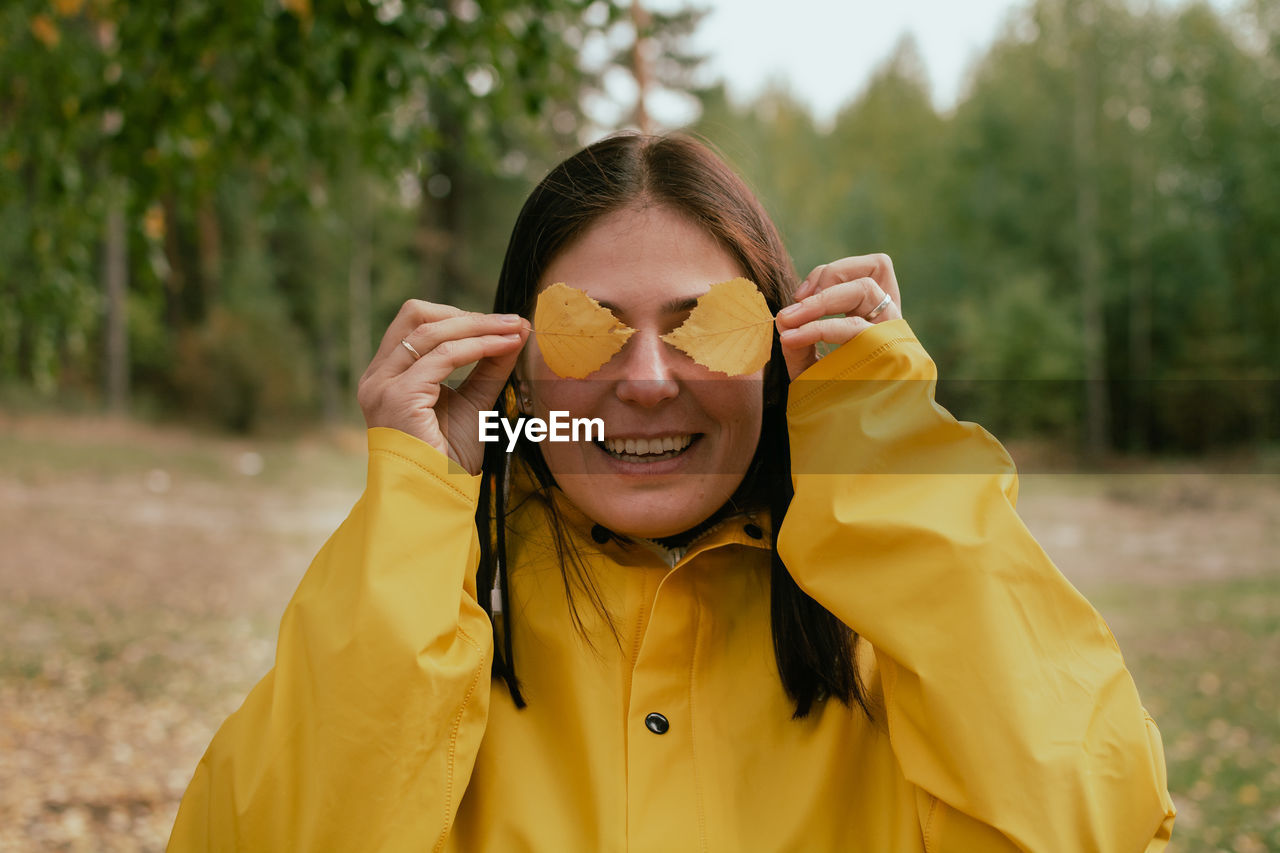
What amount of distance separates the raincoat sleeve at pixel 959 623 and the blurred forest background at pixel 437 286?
2.65 feet

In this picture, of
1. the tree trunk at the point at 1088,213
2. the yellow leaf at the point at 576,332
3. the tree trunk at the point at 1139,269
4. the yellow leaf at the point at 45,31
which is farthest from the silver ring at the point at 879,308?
the tree trunk at the point at 1139,269

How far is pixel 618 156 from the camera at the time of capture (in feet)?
6.09

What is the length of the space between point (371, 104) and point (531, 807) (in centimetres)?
282

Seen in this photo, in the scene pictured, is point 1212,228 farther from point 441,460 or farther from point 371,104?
point 441,460

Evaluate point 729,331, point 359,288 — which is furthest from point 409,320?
point 359,288

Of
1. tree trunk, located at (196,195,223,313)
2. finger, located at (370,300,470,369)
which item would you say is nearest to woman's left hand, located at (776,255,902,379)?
finger, located at (370,300,470,369)

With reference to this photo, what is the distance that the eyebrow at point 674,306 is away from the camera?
1.62 meters

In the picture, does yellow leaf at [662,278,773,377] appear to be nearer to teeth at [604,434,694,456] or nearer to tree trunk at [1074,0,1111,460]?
teeth at [604,434,694,456]

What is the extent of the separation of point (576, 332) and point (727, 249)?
0.36m

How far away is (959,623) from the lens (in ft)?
4.67

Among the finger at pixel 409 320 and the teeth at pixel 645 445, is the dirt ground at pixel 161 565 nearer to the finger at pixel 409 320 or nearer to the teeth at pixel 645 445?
the finger at pixel 409 320

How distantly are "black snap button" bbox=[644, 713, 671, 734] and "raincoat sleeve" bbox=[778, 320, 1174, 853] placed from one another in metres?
0.33

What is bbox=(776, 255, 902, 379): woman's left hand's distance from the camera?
158cm

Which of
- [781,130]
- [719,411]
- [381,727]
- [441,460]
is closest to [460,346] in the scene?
[441,460]
